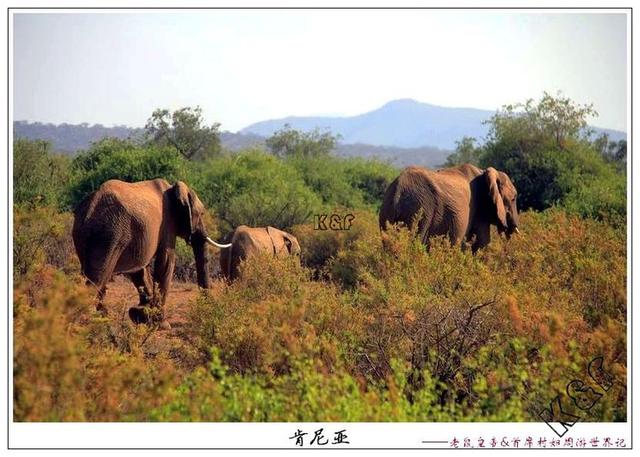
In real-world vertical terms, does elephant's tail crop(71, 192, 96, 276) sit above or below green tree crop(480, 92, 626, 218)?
below

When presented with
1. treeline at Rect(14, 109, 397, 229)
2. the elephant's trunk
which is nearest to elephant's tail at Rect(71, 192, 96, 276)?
the elephant's trunk

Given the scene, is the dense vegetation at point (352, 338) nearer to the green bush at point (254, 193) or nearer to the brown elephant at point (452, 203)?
the brown elephant at point (452, 203)

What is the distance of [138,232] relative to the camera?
1167 cm

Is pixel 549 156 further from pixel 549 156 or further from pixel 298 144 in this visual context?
pixel 298 144

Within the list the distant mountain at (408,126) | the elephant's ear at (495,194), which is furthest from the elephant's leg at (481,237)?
the distant mountain at (408,126)

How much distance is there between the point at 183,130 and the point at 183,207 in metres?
17.8

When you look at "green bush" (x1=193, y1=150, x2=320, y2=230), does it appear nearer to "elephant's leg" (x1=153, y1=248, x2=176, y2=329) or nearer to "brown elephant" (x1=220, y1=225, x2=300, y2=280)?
"brown elephant" (x1=220, y1=225, x2=300, y2=280)

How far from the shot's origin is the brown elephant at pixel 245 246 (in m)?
13.6

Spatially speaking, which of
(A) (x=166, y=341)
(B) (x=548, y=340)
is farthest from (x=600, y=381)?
(A) (x=166, y=341)

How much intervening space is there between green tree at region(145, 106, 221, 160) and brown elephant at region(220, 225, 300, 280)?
12.5 metres

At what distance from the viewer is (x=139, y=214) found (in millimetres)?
11633

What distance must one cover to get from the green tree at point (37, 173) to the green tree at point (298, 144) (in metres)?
20.3

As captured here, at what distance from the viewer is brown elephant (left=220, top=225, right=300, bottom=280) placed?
13594 millimetres

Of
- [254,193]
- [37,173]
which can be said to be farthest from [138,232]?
[254,193]
